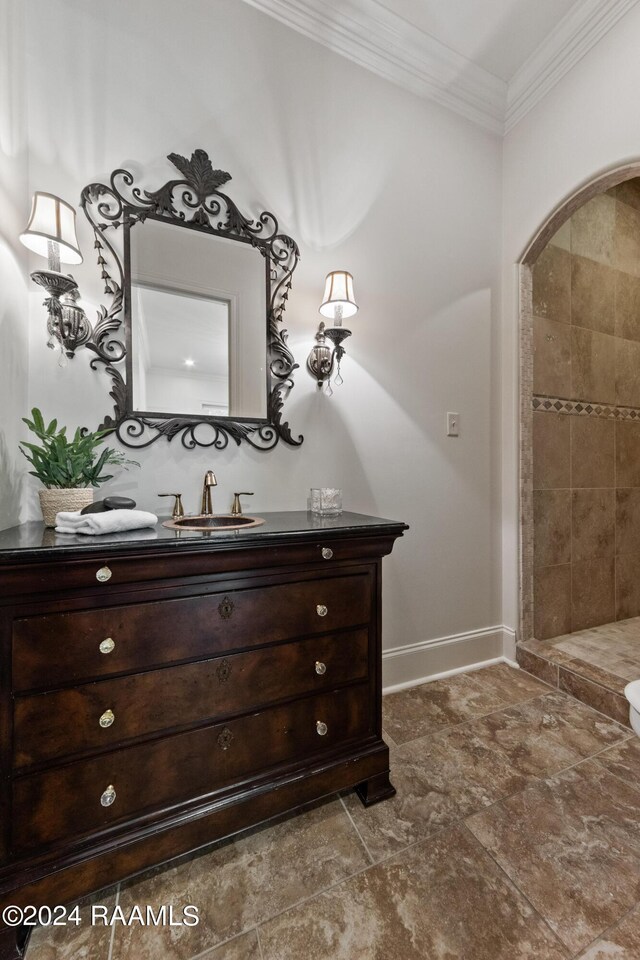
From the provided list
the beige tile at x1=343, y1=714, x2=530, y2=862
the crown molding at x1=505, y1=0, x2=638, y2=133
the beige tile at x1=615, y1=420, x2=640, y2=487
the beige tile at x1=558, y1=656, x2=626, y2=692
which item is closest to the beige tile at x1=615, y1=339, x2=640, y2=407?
the beige tile at x1=615, y1=420, x2=640, y2=487

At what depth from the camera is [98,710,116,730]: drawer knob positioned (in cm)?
97

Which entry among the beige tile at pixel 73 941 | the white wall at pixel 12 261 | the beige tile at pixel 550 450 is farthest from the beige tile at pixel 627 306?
the beige tile at pixel 73 941

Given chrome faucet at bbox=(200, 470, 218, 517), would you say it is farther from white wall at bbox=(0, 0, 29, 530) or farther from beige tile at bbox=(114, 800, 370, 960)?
beige tile at bbox=(114, 800, 370, 960)

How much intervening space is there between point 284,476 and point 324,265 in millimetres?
974

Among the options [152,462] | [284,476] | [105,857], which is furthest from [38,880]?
[284,476]

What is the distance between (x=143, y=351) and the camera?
4.82ft

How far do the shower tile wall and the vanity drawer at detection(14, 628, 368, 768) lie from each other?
5.21 feet

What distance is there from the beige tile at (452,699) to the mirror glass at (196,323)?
1.47m

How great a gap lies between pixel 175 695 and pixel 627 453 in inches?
115

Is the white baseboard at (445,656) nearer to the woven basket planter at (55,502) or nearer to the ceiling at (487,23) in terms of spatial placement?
the woven basket planter at (55,502)

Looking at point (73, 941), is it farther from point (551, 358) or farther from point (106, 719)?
point (551, 358)

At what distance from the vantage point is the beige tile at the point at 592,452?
2385 millimetres

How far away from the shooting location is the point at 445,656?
2.09 meters

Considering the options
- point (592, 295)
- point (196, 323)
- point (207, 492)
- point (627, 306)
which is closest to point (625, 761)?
point (207, 492)
